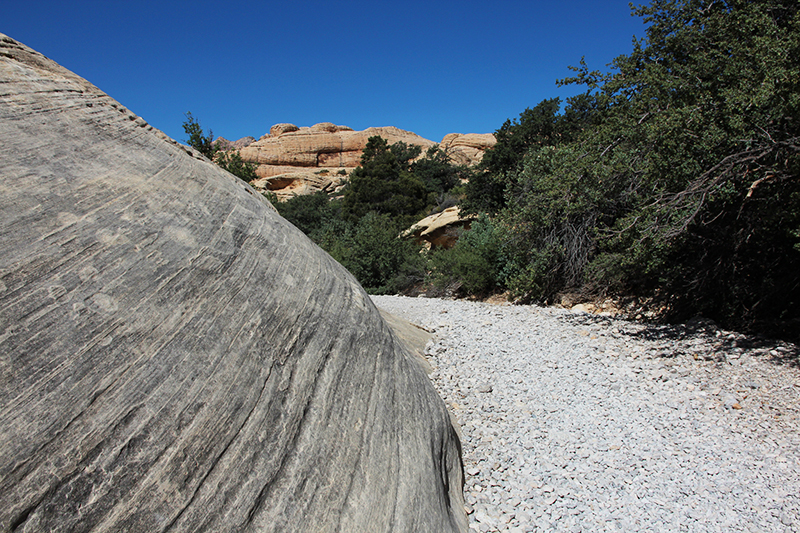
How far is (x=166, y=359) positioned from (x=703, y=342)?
546 centimetres

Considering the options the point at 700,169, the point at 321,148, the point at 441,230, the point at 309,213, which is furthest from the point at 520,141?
the point at 321,148

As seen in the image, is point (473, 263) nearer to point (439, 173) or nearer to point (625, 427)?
point (625, 427)

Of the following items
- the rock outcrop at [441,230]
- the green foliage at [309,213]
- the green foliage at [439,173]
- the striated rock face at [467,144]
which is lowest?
the rock outcrop at [441,230]

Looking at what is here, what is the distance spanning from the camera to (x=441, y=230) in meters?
15.9

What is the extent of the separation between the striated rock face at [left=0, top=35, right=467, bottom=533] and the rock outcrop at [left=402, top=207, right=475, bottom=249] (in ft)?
42.0

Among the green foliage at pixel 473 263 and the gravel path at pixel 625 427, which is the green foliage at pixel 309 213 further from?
the gravel path at pixel 625 427

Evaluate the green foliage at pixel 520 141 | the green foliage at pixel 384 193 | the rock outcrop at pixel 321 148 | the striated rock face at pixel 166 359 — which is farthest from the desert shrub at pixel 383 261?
the rock outcrop at pixel 321 148

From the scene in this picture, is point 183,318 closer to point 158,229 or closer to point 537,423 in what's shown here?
point 158,229

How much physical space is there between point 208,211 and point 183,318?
71cm

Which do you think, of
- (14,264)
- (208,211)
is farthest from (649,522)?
(14,264)

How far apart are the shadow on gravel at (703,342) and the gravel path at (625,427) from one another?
2 cm

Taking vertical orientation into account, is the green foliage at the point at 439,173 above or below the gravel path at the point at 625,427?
above

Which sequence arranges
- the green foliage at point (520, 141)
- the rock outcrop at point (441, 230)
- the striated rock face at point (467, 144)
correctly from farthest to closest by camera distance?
1. the striated rock face at point (467, 144)
2. the rock outcrop at point (441, 230)
3. the green foliage at point (520, 141)

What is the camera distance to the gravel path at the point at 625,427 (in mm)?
2760
